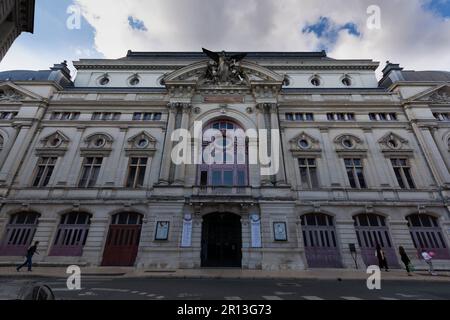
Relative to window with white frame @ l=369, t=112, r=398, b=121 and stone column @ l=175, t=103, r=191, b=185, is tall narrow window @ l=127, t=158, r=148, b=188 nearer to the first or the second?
stone column @ l=175, t=103, r=191, b=185

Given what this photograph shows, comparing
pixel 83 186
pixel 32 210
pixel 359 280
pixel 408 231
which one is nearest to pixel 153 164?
pixel 83 186

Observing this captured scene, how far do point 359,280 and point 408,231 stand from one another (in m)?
9.83

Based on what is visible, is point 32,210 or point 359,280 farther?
point 32,210

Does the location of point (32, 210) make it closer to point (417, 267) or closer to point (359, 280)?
point (359, 280)

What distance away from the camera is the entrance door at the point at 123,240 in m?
17.7

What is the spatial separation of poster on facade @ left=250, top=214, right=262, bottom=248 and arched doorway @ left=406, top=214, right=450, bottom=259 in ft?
41.6

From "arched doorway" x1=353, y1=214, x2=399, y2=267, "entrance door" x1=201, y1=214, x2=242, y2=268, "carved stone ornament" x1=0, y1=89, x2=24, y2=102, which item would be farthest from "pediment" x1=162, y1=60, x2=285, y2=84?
"arched doorway" x1=353, y1=214, x2=399, y2=267

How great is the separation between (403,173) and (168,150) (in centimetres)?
2203

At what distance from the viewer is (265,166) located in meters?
20.5

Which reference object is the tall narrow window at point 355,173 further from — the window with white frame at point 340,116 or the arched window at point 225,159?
the arched window at point 225,159

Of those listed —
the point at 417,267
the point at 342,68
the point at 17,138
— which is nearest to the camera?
the point at 417,267

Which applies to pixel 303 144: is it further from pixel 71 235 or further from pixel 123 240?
pixel 71 235

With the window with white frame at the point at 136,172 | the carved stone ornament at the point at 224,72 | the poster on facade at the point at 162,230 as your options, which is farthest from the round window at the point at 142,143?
the carved stone ornament at the point at 224,72

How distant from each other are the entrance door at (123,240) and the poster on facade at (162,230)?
2181 millimetres
